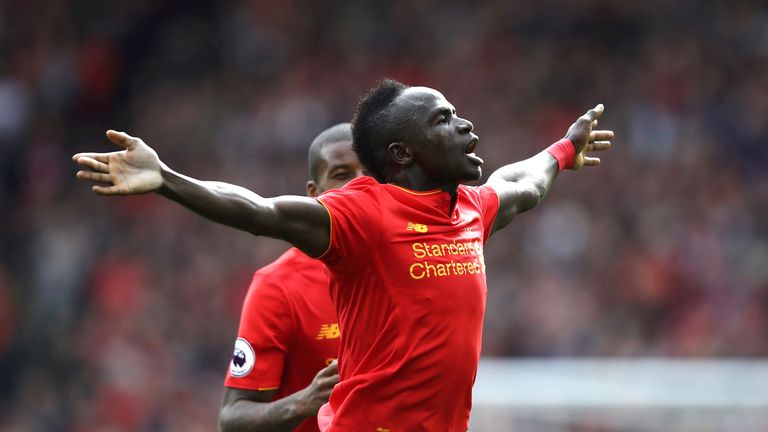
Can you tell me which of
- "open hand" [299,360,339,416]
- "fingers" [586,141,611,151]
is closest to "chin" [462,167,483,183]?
"open hand" [299,360,339,416]

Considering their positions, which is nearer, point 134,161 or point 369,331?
point 134,161

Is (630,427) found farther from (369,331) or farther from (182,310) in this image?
(369,331)

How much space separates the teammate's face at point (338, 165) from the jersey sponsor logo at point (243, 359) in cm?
75

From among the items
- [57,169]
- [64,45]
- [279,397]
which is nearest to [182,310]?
[57,169]

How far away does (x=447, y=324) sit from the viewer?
14.6ft

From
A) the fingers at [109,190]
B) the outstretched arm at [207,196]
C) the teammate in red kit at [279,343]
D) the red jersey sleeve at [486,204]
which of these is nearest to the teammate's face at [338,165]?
the teammate in red kit at [279,343]

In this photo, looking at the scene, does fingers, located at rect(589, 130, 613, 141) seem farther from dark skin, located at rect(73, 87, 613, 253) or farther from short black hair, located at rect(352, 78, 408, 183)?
short black hair, located at rect(352, 78, 408, 183)

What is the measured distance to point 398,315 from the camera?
4422mm

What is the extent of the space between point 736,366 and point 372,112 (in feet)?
28.5

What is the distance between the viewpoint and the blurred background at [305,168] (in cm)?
1391

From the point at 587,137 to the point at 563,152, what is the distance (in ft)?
0.44

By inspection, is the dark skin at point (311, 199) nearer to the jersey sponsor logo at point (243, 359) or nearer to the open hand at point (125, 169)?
the open hand at point (125, 169)

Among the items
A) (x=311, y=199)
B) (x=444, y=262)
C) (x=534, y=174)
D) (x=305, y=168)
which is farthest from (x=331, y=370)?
(x=305, y=168)

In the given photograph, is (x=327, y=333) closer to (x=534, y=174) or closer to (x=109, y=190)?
(x=534, y=174)
